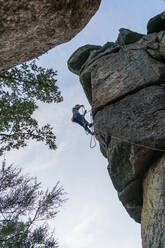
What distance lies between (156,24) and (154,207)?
35.6 feet

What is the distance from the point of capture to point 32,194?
1471 cm

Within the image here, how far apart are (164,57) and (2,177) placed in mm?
12225

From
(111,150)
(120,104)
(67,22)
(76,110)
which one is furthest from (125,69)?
(67,22)

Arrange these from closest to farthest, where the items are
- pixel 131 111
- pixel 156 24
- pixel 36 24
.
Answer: pixel 36 24 < pixel 131 111 < pixel 156 24

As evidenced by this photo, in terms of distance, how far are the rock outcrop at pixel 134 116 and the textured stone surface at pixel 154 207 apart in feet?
0.10

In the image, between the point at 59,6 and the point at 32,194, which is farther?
the point at 32,194

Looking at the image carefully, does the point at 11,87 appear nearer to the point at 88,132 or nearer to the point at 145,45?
the point at 88,132

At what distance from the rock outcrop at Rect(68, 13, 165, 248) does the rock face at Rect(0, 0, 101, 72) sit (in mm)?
4404

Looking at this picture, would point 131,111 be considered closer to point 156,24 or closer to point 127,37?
point 127,37

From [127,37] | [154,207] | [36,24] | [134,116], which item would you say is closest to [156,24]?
[127,37]

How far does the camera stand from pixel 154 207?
306 inches

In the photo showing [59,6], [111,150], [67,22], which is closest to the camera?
[59,6]

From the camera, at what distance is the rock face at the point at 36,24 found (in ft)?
15.0

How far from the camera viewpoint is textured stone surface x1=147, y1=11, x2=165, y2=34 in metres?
13.2
